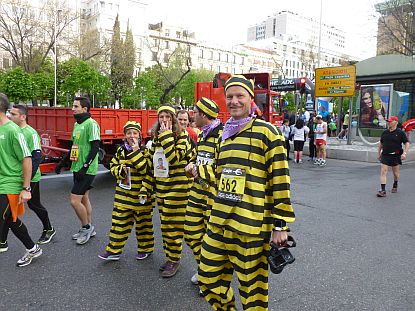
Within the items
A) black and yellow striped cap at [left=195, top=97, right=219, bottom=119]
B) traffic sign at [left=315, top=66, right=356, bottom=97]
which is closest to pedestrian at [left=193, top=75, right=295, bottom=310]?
black and yellow striped cap at [left=195, top=97, right=219, bottom=119]

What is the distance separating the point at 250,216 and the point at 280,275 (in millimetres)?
1903

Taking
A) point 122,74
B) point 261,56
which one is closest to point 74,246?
point 122,74

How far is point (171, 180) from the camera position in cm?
393

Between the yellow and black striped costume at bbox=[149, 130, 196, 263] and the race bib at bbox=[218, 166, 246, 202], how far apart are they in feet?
4.46

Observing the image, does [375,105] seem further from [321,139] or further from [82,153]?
[82,153]

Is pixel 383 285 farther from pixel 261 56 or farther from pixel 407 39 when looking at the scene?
pixel 261 56

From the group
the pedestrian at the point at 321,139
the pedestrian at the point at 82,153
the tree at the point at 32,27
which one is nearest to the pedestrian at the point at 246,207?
the pedestrian at the point at 82,153

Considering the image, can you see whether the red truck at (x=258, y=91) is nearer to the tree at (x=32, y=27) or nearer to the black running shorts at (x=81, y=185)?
the black running shorts at (x=81, y=185)

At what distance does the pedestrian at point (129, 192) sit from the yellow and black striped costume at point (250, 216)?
63.0 inches

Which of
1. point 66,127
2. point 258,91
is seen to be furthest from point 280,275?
point 258,91

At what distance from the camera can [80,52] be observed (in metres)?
35.0

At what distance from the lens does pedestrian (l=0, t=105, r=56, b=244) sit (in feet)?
14.3

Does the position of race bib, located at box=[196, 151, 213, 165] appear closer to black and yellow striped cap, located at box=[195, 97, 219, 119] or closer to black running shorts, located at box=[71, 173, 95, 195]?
black and yellow striped cap, located at box=[195, 97, 219, 119]

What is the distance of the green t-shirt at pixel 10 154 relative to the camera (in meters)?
3.88
